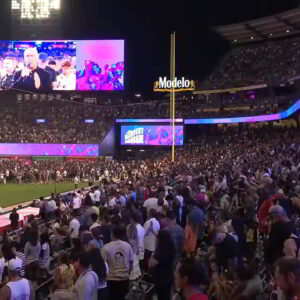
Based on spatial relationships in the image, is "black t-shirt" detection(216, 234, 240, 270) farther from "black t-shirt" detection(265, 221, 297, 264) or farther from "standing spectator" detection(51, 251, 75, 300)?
"standing spectator" detection(51, 251, 75, 300)

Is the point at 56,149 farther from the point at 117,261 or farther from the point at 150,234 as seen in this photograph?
the point at 117,261

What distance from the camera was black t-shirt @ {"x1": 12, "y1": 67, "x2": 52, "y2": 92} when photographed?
2511 inches

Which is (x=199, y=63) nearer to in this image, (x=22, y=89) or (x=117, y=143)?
(x=117, y=143)

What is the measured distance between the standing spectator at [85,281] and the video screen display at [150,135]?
49.6 metres

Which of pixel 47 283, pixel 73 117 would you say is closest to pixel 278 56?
pixel 73 117

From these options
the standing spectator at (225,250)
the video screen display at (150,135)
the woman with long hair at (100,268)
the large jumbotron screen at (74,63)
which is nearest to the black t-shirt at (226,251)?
the standing spectator at (225,250)

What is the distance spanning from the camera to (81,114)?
209 feet

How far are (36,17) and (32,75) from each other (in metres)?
7.18

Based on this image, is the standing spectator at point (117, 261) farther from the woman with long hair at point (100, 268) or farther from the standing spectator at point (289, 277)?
the standing spectator at point (289, 277)

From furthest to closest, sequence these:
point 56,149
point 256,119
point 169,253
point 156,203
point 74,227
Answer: point 56,149 < point 256,119 < point 156,203 < point 74,227 < point 169,253

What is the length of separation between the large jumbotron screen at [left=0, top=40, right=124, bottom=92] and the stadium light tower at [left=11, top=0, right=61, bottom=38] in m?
2.03

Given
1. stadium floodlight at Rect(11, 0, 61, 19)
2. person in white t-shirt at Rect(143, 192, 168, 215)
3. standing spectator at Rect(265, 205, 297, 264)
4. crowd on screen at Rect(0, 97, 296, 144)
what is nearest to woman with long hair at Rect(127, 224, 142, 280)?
standing spectator at Rect(265, 205, 297, 264)

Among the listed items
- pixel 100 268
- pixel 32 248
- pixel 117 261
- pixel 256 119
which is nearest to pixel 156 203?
pixel 32 248

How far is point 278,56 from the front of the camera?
191ft
